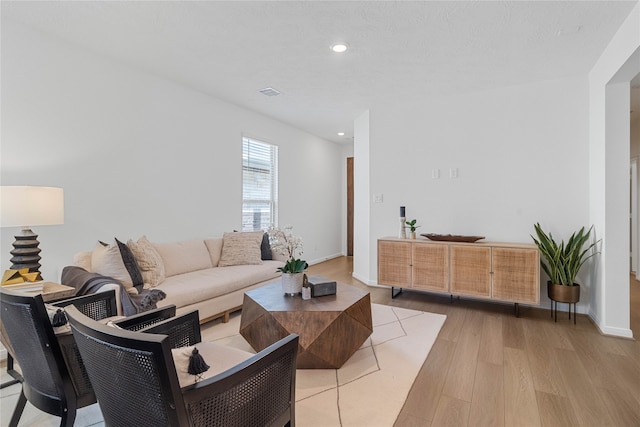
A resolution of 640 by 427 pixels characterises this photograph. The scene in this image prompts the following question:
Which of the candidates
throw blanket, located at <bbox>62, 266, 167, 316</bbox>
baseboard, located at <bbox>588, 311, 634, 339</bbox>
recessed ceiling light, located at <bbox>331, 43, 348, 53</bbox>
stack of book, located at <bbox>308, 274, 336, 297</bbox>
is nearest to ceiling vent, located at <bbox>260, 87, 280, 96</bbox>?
recessed ceiling light, located at <bbox>331, 43, 348, 53</bbox>

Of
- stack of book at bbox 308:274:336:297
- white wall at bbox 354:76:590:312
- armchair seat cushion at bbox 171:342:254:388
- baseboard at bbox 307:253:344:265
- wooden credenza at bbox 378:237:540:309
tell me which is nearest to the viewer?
armchair seat cushion at bbox 171:342:254:388

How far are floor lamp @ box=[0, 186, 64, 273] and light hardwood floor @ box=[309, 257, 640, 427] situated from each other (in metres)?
2.64

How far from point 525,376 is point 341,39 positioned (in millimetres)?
2886

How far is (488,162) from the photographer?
3.91 m

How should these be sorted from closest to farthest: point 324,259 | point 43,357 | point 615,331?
point 43,357
point 615,331
point 324,259

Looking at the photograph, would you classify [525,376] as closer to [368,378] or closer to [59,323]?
[368,378]

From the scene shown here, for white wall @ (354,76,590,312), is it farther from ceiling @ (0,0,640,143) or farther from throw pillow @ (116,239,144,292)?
throw pillow @ (116,239,144,292)

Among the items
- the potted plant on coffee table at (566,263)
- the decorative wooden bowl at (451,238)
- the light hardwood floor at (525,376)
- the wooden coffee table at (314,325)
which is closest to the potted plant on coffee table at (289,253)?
the wooden coffee table at (314,325)

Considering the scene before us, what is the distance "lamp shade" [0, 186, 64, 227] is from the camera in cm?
212

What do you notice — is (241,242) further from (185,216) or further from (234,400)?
(234,400)

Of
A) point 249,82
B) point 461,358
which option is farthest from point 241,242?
point 461,358

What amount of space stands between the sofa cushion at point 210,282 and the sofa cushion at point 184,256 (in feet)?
0.32

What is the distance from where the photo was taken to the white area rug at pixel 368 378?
1788 mm

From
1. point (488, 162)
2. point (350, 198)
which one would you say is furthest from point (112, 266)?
point (350, 198)
